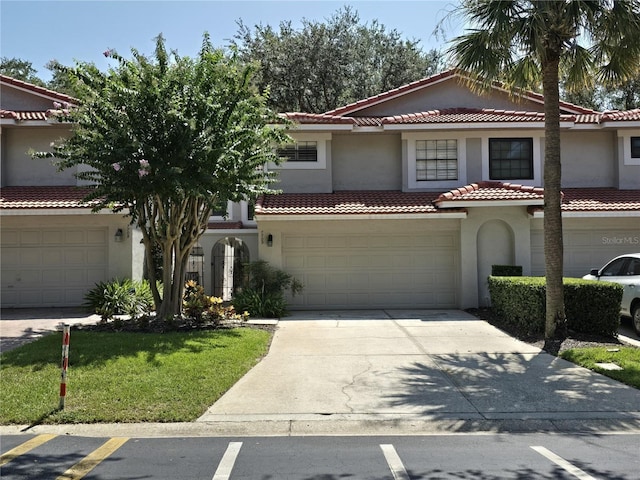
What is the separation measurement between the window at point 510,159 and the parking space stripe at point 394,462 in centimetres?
1363

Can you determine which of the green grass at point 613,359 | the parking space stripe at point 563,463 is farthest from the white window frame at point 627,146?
the parking space stripe at point 563,463

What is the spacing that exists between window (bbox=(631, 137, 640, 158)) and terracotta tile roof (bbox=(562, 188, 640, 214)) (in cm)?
131

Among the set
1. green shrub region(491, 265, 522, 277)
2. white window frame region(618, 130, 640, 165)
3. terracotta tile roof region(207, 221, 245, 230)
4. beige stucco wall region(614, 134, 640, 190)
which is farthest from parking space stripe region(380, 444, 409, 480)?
white window frame region(618, 130, 640, 165)

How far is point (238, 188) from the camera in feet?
40.2

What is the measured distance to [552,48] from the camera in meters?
11.0

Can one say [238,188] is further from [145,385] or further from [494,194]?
[494,194]

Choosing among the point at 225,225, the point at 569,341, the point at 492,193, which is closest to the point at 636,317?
the point at 569,341

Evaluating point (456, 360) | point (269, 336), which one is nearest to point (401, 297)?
point (269, 336)

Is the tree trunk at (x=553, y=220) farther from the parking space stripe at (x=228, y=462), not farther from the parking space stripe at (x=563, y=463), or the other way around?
the parking space stripe at (x=228, y=462)

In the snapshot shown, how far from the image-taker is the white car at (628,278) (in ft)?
39.3

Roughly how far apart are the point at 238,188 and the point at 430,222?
6.44 m

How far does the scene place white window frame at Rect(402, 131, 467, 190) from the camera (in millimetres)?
17516

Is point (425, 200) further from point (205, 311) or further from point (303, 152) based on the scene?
point (205, 311)

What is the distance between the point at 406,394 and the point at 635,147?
14.8 meters
